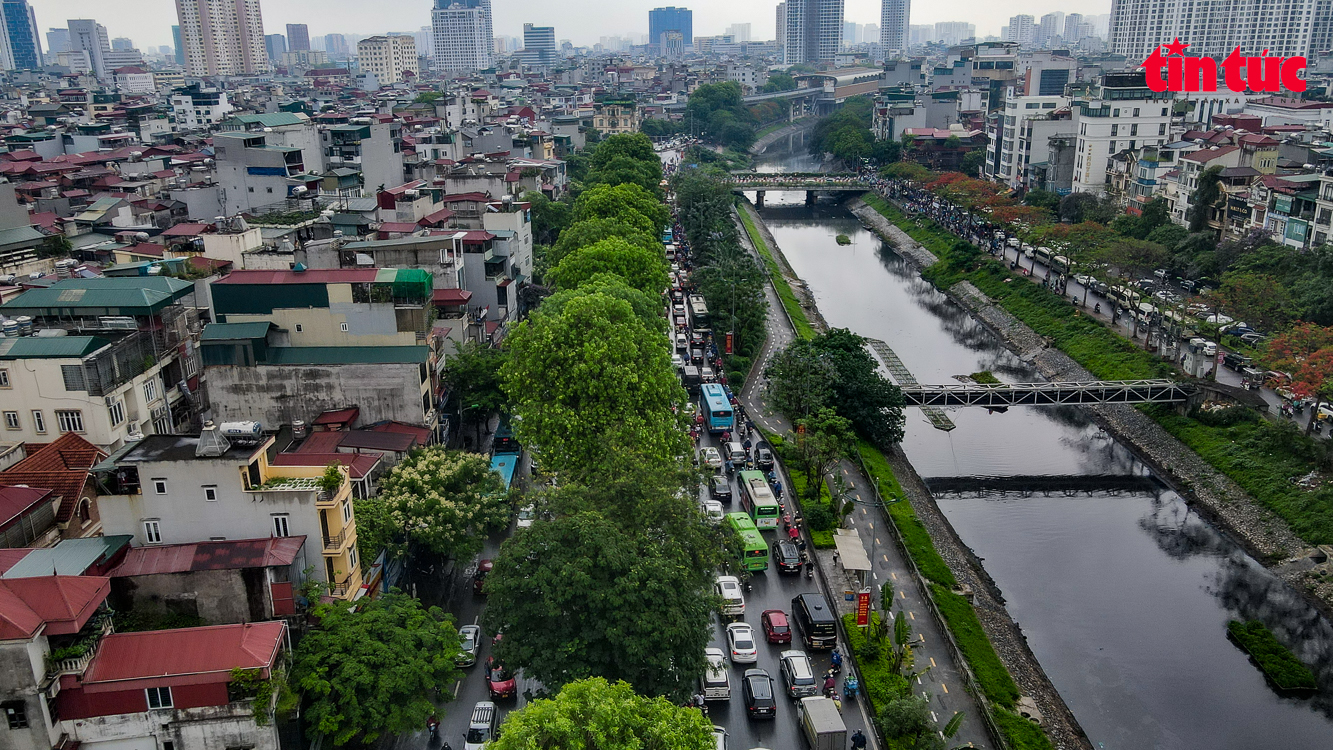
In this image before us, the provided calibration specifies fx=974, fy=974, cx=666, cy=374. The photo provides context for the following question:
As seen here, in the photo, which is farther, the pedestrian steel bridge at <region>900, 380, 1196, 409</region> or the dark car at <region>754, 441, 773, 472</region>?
the pedestrian steel bridge at <region>900, 380, 1196, 409</region>

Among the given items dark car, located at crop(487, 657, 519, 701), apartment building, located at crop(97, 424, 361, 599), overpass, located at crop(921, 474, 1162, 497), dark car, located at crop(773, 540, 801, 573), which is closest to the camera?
apartment building, located at crop(97, 424, 361, 599)

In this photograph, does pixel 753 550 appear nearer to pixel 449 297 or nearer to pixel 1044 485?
pixel 1044 485

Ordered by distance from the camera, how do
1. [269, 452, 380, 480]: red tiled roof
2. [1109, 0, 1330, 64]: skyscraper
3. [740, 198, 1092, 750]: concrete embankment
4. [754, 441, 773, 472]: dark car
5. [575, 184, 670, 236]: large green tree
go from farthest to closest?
[1109, 0, 1330, 64]: skyscraper < [575, 184, 670, 236]: large green tree < [754, 441, 773, 472]: dark car < [269, 452, 380, 480]: red tiled roof < [740, 198, 1092, 750]: concrete embankment

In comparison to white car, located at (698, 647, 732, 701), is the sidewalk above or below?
below

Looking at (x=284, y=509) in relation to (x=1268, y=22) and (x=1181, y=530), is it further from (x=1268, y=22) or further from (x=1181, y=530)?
(x=1268, y=22)

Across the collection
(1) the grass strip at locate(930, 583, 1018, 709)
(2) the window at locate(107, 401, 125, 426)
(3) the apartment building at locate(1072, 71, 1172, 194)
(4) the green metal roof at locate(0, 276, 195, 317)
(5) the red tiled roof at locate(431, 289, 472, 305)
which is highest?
(3) the apartment building at locate(1072, 71, 1172, 194)

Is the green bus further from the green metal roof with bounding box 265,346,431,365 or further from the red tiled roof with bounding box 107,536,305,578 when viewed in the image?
the red tiled roof with bounding box 107,536,305,578

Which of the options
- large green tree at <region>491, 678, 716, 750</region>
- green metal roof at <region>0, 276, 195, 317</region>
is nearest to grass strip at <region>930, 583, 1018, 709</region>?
large green tree at <region>491, 678, 716, 750</region>
